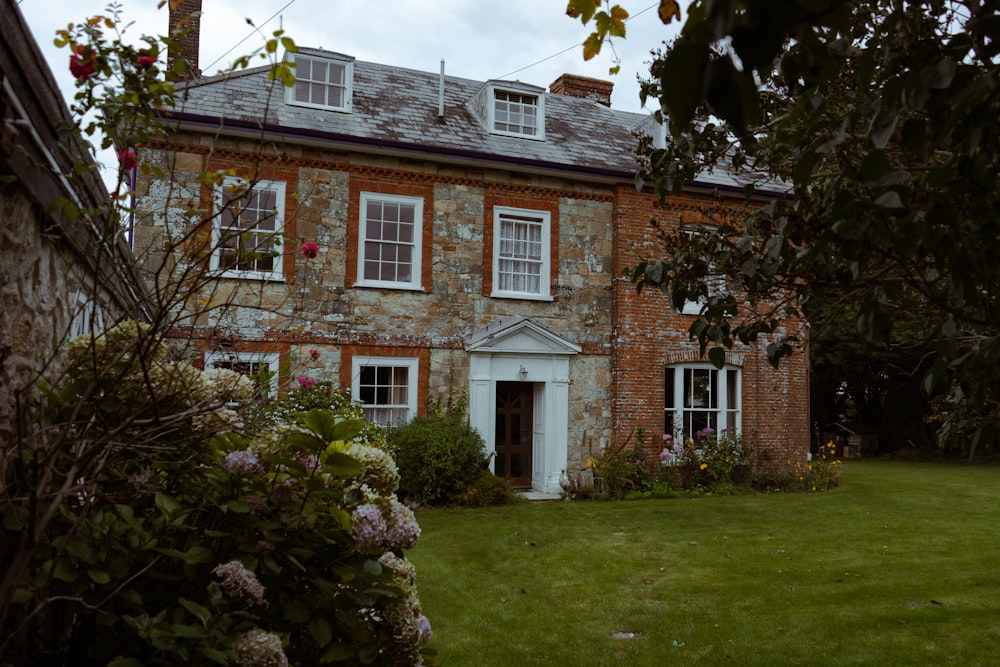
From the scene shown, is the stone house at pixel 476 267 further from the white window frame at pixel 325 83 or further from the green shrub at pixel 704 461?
the green shrub at pixel 704 461

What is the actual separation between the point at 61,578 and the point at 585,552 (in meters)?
8.05

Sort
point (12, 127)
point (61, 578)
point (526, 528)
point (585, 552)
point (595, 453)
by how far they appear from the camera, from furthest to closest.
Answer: point (595, 453), point (526, 528), point (585, 552), point (12, 127), point (61, 578)

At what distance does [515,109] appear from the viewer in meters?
16.0

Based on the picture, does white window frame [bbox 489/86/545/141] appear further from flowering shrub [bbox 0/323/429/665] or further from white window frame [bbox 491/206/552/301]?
flowering shrub [bbox 0/323/429/665]

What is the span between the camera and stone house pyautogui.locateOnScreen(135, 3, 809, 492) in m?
13.5

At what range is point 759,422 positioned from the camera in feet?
54.9

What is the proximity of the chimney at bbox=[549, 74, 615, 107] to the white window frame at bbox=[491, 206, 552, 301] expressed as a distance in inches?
245

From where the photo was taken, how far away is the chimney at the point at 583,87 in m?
20.2

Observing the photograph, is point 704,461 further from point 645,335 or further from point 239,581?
point 239,581

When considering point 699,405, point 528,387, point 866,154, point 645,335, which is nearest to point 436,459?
point 528,387

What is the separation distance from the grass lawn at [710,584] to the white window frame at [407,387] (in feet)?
7.46

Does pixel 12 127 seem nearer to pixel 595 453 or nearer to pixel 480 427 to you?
pixel 480 427

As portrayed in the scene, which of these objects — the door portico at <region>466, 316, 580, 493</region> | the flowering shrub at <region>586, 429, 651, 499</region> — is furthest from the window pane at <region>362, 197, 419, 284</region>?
the flowering shrub at <region>586, 429, 651, 499</region>

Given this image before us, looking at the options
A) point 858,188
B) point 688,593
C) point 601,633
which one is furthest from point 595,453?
point 858,188
